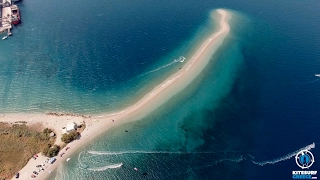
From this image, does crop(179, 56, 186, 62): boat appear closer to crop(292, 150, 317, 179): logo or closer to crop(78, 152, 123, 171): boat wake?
crop(78, 152, 123, 171): boat wake

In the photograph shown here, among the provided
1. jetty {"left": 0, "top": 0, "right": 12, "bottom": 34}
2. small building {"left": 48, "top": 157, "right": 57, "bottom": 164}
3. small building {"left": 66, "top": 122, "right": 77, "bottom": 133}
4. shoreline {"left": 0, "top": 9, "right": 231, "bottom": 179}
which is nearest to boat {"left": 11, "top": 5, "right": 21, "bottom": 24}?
jetty {"left": 0, "top": 0, "right": 12, "bottom": 34}


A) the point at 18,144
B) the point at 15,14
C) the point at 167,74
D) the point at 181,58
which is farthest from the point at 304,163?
the point at 15,14

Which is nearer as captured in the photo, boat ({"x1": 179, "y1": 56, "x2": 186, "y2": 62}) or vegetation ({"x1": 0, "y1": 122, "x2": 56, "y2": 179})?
vegetation ({"x1": 0, "y1": 122, "x2": 56, "y2": 179})

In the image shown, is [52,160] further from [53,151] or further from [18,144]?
[18,144]

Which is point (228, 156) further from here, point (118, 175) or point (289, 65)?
point (289, 65)

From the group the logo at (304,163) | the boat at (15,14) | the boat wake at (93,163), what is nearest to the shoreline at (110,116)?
the boat wake at (93,163)

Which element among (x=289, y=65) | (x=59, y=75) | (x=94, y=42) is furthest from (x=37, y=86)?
(x=289, y=65)
